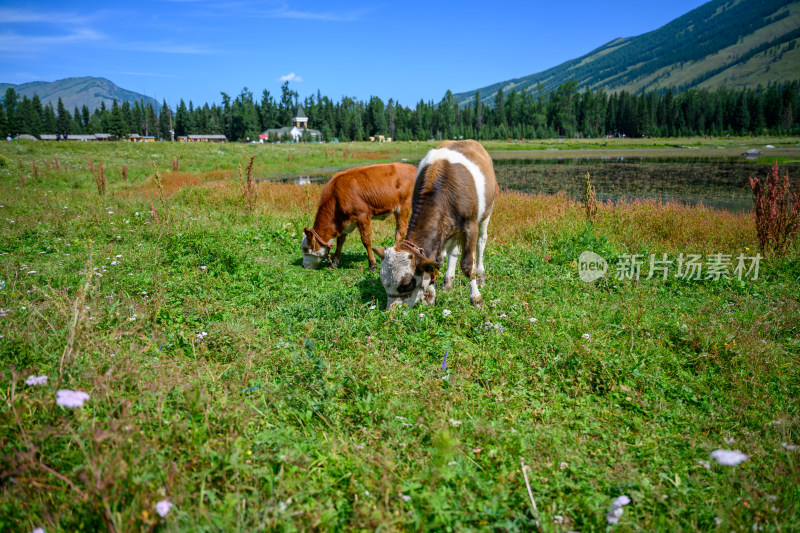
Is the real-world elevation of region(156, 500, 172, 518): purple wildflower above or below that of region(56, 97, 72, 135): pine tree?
below

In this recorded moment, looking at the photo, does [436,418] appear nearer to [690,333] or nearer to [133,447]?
[133,447]

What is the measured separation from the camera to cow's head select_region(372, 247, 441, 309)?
6102 millimetres

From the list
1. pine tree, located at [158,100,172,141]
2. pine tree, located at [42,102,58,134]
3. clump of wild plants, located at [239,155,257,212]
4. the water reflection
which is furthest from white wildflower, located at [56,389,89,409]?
pine tree, located at [158,100,172,141]

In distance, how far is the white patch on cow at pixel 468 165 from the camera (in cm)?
716

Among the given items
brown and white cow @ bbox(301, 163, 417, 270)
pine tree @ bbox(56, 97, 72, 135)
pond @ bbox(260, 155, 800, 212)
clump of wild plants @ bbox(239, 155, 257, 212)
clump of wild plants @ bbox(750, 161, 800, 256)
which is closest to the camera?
clump of wild plants @ bbox(750, 161, 800, 256)

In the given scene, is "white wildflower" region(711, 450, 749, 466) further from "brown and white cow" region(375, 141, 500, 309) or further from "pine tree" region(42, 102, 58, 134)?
"pine tree" region(42, 102, 58, 134)

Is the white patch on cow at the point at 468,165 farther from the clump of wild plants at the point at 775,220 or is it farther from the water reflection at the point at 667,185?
the water reflection at the point at 667,185

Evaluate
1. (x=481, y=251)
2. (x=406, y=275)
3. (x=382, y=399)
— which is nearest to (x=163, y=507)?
(x=382, y=399)

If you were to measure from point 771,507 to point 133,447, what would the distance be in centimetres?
418

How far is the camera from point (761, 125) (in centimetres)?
10319

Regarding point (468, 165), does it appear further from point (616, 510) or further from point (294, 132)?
point (294, 132)

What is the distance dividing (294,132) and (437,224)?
13610cm

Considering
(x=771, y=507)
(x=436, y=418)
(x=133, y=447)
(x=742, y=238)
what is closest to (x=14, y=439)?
(x=133, y=447)

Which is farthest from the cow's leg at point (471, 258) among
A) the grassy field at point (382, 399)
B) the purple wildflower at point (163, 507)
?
the purple wildflower at point (163, 507)
